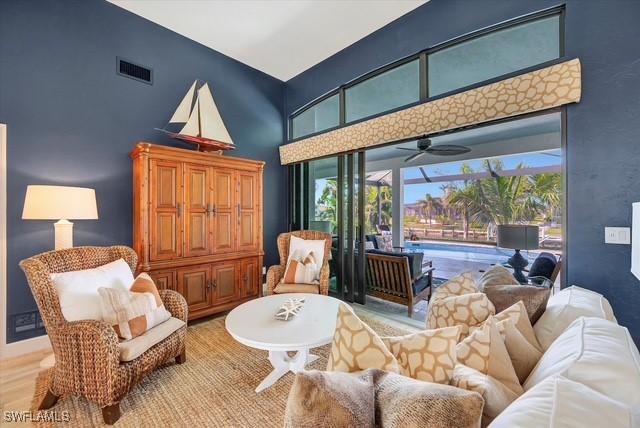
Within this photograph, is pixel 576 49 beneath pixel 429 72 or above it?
beneath

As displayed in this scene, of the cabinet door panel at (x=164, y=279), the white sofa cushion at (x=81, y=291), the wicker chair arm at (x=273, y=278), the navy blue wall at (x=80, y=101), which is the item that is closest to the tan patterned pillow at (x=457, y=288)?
the wicker chair arm at (x=273, y=278)

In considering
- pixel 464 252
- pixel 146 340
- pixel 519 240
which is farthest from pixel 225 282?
pixel 464 252

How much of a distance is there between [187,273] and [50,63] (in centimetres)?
245

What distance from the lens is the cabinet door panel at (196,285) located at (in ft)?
9.69

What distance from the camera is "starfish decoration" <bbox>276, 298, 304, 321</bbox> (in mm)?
1989

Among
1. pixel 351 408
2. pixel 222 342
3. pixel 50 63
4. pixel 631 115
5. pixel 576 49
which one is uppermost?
pixel 50 63

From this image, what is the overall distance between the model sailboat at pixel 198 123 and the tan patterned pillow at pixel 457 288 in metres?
3.04

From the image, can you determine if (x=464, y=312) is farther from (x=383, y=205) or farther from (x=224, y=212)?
(x=383, y=205)

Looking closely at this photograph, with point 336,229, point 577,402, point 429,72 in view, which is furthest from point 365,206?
point 577,402

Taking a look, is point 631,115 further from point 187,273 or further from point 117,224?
point 117,224

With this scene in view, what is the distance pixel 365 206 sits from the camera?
3.67 m

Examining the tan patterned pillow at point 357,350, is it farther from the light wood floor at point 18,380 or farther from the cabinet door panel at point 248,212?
the cabinet door panel at point 248,212

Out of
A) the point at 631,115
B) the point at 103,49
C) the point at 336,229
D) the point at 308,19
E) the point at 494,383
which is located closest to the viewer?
the point at 494,383

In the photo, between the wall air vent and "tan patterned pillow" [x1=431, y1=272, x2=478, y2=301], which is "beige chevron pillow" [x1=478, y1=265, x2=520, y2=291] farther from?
the wall air vent
